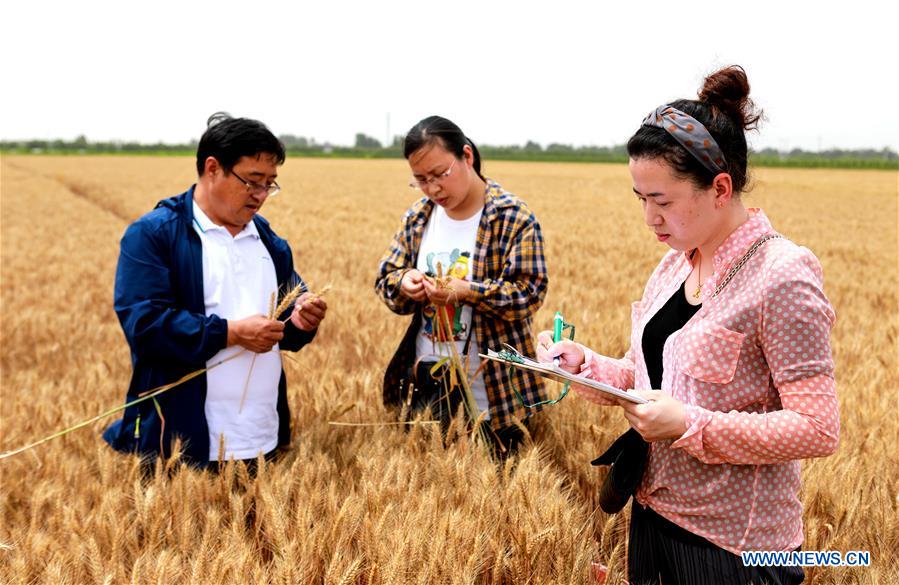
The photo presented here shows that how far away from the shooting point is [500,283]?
8.98 feet

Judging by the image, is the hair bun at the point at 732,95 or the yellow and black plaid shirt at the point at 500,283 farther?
the yellow and black plaid shirt at the point at 500,283

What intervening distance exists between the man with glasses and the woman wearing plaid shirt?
1.58 feet

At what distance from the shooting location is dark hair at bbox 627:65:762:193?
4.69 ft

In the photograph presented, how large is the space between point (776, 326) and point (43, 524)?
2.60 m

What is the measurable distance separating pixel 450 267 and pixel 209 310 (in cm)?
100

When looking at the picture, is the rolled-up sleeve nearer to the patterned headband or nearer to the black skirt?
the black skirt

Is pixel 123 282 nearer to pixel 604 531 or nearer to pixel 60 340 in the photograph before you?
pixel 604 531

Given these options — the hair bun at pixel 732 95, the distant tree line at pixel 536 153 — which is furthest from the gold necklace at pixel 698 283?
the distant tree line at pixel 536 153

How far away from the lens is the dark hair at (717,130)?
1430 mm

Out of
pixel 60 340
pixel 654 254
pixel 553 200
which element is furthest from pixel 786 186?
pixel 60 340

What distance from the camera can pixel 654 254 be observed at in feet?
30.0

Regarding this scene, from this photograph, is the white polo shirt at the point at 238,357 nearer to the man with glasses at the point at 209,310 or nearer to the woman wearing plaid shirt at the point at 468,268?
the man with glasses at the point at 209,310

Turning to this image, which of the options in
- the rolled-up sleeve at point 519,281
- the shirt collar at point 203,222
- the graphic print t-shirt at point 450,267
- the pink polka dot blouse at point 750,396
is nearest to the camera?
the pink polka dot blouse at point 750,396

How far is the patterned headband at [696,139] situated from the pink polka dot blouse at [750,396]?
0.18 meters
